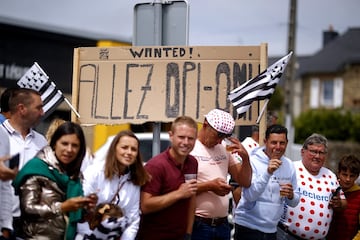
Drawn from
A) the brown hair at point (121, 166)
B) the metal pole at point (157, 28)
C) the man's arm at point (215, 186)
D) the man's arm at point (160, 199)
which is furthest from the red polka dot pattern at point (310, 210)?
the brown hair at point (121, 166)

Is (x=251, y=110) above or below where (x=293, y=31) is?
below

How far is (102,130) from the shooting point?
68.0ft

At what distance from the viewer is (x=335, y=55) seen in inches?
2138

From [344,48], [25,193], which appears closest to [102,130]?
[25,193]

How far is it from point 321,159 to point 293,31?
1822 centimetres

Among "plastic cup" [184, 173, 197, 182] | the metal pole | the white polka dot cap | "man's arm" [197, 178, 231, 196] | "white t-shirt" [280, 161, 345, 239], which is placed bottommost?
"white t-shirt" [280, 161, 345, 239]

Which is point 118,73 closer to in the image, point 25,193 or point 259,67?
point 259,67

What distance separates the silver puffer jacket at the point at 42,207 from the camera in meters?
5.41

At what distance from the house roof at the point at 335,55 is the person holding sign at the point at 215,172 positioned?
4563 cm

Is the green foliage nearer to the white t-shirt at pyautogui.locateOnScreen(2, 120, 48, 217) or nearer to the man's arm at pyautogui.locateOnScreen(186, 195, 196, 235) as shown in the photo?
the man's arm at pyautogui.locateOnScreen(186, 195, 196, 235)

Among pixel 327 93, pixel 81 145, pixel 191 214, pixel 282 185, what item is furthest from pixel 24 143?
pixel 327 93

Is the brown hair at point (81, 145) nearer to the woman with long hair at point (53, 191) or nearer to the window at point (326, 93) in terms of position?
the woman with long hair at point (53, 191)

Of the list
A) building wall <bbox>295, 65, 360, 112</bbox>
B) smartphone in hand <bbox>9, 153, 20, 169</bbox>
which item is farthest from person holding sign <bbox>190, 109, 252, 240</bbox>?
building wall <bbox>295, 65, 360, 112</bbox>

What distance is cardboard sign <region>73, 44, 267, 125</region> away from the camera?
720cm
